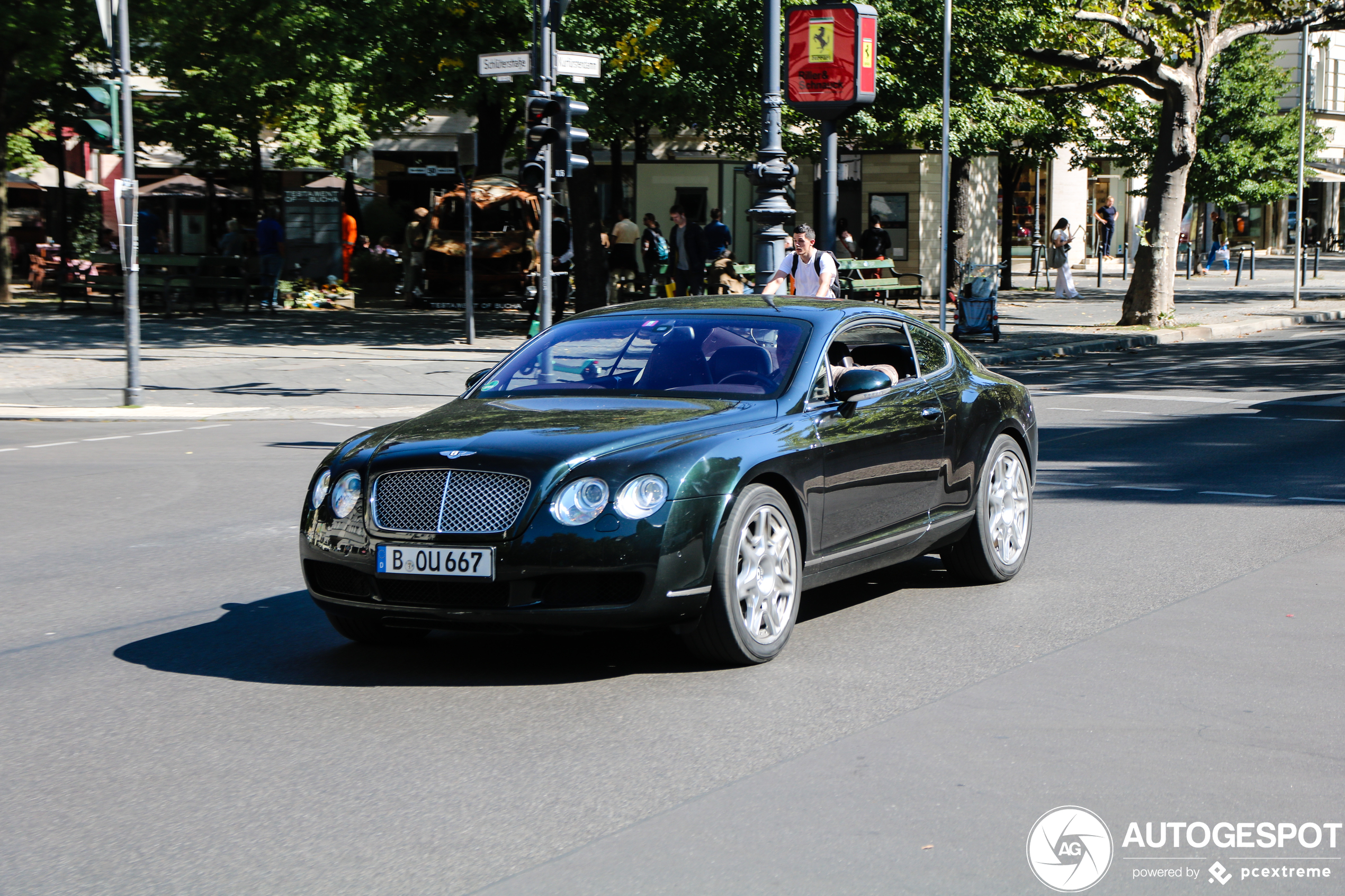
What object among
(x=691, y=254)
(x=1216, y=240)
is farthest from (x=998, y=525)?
(x=1216, y=240)

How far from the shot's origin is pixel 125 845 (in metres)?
4.21

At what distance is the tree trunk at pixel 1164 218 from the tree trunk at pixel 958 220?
202 inches

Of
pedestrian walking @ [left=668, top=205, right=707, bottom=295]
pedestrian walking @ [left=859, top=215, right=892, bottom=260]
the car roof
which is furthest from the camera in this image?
pedestrian walking @ [left=859, top=215, right=892, bottom=260]

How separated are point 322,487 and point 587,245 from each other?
69.1ft

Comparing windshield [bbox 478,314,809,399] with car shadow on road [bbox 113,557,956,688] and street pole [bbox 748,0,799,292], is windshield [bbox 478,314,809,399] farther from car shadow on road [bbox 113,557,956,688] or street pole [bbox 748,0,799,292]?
street pole [bbox 748,0,799,292]

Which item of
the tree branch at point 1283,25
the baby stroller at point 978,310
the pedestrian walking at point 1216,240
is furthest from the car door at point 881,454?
the pedestrian walking at point 1216,240

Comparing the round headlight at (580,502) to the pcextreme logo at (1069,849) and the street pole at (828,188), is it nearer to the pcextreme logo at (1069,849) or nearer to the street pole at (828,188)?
the pcextreme logo at (1069,849)

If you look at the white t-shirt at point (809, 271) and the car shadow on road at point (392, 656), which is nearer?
the car shadow on road at point (392, 656)

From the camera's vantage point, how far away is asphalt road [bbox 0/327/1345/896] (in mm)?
4117

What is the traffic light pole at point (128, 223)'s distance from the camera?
53.6 feet

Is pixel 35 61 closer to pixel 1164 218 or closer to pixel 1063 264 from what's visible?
pixel 1164 218

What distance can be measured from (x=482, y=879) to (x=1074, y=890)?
4.74 ft

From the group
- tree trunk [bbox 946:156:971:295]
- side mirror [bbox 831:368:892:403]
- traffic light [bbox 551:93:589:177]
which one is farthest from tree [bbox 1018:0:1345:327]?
side mirror [bbox 831:368:892:403]

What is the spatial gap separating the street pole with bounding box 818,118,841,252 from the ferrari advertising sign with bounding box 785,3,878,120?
29cm
